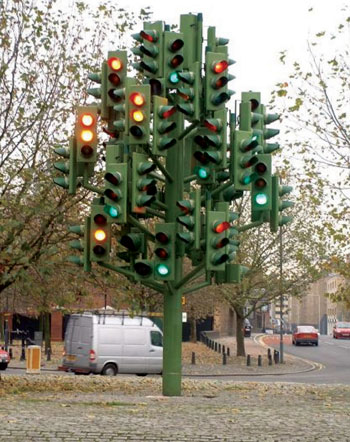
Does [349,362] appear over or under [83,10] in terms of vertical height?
under

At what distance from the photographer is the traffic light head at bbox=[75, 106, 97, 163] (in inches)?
504

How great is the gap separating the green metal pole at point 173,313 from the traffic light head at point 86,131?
10.4 feet

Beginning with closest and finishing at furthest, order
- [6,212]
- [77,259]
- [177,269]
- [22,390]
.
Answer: [77,259], [177,269], [22,390], [6,212]

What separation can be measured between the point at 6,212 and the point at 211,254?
7.69 m

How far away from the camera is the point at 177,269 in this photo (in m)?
15.9

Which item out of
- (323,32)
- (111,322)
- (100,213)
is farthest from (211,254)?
(111,322)

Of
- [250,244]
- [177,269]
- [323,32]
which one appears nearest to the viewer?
[177,269]

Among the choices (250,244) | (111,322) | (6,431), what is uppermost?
(250,244)

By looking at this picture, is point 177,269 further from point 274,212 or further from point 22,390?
point 22,390

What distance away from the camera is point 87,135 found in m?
12.8

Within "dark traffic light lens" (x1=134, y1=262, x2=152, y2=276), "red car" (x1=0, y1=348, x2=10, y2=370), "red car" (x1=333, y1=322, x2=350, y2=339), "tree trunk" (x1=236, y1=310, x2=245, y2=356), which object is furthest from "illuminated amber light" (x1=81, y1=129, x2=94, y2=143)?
"red car" (x1=333, y1=322, x2=350, y2=339)

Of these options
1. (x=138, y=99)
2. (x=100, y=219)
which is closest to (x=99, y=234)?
(x=100, y=219)

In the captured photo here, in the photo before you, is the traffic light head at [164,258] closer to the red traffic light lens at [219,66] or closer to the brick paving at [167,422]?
the brick paving at [167,422]

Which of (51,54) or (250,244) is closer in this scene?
(51,54)
